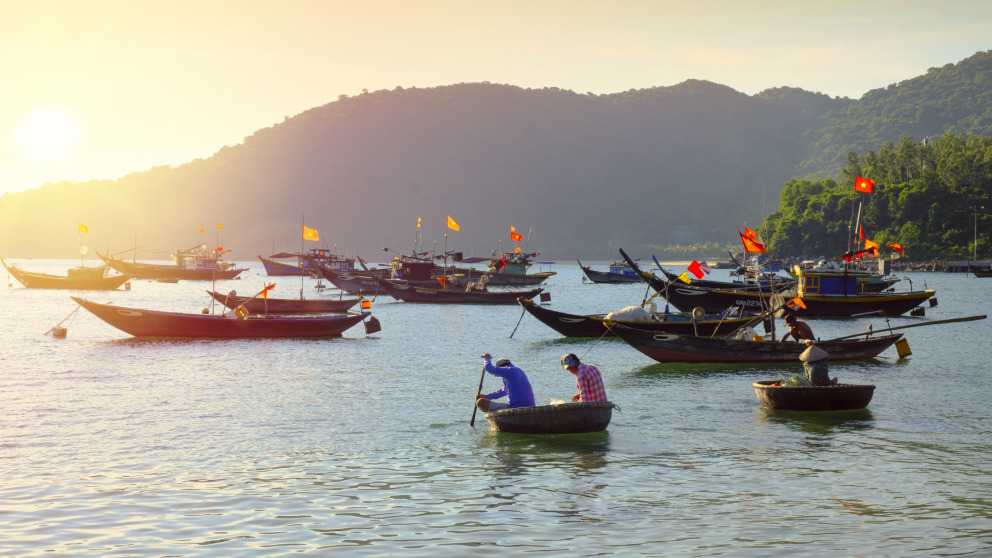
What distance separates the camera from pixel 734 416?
18750 mm

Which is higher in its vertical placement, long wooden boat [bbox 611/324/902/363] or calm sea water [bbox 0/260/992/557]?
long wooden boat [bbox 611/324/902/363]

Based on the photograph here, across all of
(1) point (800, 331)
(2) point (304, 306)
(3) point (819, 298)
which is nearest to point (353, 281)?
(2) point (304, 306)

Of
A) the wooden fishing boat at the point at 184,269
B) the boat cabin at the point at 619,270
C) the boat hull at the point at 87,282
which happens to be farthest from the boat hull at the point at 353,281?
the boat cabin at the point at 619,270

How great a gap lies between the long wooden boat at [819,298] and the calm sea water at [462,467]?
18.7 metres

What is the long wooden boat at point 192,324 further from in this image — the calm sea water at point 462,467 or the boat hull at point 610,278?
the boat hull at point 610,278

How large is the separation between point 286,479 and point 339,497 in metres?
1.44

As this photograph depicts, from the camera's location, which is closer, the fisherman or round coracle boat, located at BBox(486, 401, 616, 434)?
round coracle boat, located at BBox(486, 401, 616, 434)

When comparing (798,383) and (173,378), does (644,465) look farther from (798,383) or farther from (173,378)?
(173,378)

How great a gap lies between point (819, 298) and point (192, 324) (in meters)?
31.9

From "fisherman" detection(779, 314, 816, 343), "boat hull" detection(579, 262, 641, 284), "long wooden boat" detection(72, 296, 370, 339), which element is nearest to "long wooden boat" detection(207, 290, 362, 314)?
"long wooden boat" detection(72, 296, 370, 339)

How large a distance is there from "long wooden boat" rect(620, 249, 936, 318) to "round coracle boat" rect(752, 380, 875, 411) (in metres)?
27.8

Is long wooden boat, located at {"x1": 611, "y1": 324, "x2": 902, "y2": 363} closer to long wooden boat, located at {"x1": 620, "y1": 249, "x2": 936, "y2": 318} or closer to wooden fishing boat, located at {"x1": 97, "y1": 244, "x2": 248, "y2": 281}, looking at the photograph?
long wooden boat, located at {"x1": 620, "y1": 249, "x2": 936, "y2": 318}

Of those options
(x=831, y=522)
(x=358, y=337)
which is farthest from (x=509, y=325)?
(x=831, y=522)

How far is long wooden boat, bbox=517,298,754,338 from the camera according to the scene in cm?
2992
